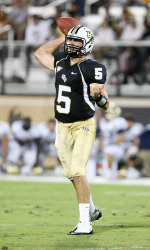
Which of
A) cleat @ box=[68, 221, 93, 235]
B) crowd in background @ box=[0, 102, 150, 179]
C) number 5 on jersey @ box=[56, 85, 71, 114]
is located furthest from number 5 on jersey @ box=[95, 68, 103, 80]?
crowd in background @ box=[0, 102, 150, 179]

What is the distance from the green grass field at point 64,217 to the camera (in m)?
5.06

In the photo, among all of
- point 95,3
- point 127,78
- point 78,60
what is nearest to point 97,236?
point 78,60

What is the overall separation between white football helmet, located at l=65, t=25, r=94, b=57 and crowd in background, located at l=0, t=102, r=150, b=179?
23.7ft

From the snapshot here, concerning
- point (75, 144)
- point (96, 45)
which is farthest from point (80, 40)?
point (96, 45)

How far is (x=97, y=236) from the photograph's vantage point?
212 inches

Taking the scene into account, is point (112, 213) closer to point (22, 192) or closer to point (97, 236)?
point (97, 236)

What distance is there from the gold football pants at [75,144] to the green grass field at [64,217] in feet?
1.98

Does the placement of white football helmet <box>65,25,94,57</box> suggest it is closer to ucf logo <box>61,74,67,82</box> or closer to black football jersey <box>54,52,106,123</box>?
black football jersey <box>54,52,106,123</box>

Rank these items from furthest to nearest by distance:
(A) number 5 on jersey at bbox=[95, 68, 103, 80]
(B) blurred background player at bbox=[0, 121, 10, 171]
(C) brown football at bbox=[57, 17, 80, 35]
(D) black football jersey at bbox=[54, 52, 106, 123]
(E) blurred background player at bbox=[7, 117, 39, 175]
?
(B) blurred background player at bbox=[0, 121, 10, 171]
(E) blurred background player at bbox=[7, 117, 39, 175]
(C) brown football at bbox=[57, 17, 80, 35]
(D) black football jersey at bbox=[54, 52, 106, 123]
(A) number 5 on jersey at bbox=[95, 68, 103, 80]

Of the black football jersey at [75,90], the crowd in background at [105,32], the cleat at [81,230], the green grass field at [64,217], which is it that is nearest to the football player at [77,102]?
the black football jersey at [75,90]

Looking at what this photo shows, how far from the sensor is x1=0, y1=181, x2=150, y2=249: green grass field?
5.06 metres

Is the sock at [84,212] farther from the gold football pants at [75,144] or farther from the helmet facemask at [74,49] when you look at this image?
the helmet facemask at [74,49]

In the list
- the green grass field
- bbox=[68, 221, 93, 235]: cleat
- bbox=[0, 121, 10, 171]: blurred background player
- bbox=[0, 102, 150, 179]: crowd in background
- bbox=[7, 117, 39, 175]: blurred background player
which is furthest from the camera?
bbox=[0, 121, 10, 171]: blurred background player

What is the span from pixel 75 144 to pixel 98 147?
312 inches
